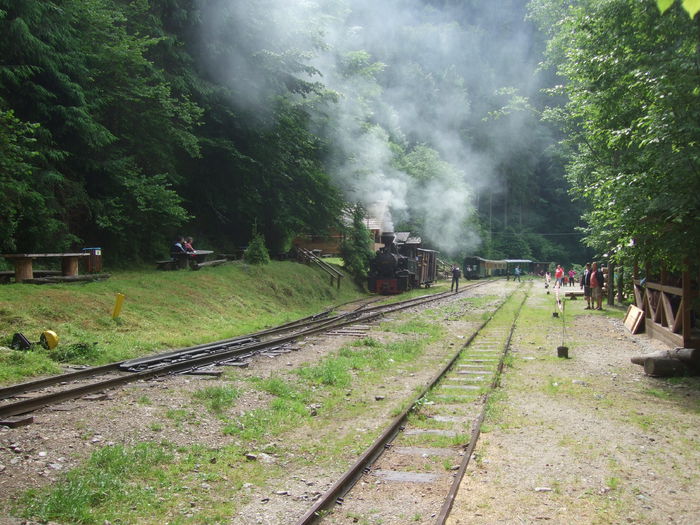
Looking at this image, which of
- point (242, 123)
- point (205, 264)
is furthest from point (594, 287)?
point (242, 123)

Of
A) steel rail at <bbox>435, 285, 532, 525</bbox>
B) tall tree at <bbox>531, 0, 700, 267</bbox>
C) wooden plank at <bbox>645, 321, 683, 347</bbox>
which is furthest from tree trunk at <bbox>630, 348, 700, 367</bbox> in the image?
steel rail at <bbox>435, 285, 532, 525</bbox>

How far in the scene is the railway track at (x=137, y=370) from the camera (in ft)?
21.8

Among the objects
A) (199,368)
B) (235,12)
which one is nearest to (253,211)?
(235,12)

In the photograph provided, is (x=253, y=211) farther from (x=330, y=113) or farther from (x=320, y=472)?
(x=320, y=472)

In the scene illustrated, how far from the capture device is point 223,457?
211 inches

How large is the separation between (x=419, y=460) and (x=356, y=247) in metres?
24.2

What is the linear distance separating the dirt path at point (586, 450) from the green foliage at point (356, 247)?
1933 cm

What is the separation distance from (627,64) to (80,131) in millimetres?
13750

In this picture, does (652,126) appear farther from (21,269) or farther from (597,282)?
(597,282)

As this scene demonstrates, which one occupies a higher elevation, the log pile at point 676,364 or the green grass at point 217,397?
the log pile at point 676,364

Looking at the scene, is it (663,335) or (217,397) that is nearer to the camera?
(217,397)

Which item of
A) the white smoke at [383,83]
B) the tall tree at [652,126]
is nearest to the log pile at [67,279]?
the white smoke at [383,83]

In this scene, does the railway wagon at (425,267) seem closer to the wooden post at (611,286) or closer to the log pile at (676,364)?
the wooden post at (611,286)

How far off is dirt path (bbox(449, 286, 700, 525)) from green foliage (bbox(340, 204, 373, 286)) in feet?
63.4
